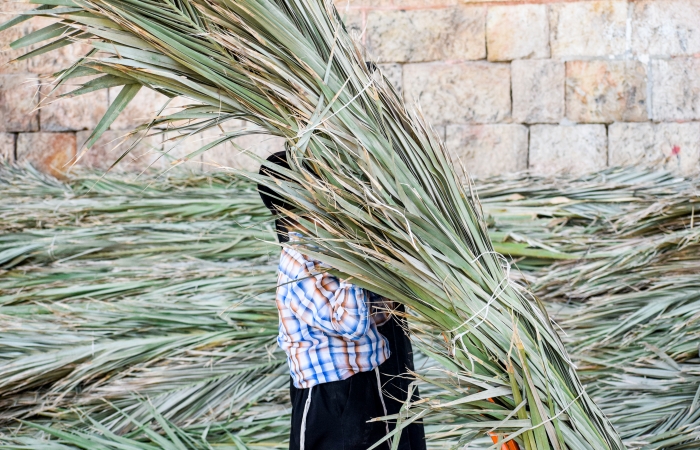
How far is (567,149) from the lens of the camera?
167 inches

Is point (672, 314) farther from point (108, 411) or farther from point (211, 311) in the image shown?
point (108, 411)

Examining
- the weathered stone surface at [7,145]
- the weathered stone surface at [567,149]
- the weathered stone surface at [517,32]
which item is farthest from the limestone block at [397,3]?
the weathered stone surface at [7,145]

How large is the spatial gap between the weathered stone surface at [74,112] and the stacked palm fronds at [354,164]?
148 inches

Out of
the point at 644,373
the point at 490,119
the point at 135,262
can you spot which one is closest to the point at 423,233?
the point at 644,373

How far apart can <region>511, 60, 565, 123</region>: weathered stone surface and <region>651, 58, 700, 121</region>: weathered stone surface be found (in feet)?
1.82

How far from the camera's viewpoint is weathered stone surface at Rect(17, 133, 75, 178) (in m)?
4.92

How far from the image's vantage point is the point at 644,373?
229cm

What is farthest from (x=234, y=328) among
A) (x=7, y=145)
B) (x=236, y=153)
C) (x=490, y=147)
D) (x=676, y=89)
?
(x=7, y=145)

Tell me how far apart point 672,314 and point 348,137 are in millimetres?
1708

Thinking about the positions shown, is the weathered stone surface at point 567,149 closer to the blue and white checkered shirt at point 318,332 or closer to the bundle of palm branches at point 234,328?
the bundle of palm branches at point 234,328

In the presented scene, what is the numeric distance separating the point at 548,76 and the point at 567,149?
0.47 metres

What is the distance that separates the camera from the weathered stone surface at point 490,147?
4.33 m

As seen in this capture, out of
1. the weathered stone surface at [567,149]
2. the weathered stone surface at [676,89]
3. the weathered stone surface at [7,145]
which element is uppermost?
the weathered stone surface at [676,89]

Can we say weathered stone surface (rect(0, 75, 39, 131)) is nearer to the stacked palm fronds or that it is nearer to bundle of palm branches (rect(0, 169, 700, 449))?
bundle of palm branches (rect(0, 169, 700, 449))
